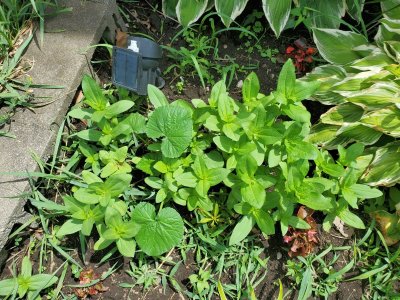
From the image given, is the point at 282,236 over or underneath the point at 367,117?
underneath

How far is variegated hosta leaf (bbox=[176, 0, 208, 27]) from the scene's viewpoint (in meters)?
2.28

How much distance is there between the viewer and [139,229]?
1.77 metres

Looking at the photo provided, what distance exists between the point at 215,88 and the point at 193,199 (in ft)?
1.55

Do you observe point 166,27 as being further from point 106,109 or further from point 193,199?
point 193,199

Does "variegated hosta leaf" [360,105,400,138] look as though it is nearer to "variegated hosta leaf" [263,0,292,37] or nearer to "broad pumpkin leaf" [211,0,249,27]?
"variegated hosta leaf" [263,0,292,37]

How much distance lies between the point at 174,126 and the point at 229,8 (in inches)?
33.5

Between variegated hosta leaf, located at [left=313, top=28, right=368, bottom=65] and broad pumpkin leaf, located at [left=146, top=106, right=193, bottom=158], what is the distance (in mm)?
874

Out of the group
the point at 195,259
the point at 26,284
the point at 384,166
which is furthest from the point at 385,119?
the point at 26,284

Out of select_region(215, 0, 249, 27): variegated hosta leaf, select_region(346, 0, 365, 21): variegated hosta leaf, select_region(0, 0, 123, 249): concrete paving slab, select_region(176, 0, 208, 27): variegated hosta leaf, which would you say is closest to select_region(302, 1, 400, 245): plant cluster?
select_region(346, 0, 365, 21): variegated hosta leaf

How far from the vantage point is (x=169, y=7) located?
94.3 inches

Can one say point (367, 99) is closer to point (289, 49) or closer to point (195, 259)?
point (289, 49)

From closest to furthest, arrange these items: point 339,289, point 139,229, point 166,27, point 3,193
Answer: point 139,229 < point 3,193 < point 339,289 < point 166,27

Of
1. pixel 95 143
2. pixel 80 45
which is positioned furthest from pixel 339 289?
pixel 80 45

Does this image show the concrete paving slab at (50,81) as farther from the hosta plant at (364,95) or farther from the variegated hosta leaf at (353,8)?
the variegated hosta leaf at (353,8)
